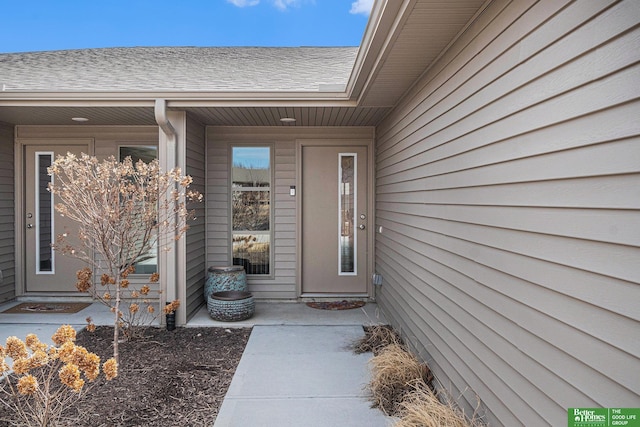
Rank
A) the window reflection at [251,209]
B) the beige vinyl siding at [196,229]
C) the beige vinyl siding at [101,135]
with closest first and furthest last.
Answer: the beige vinyl siding at [196,229] → the beige vinyl siding at [101,135] → the window reflection at [251,209]

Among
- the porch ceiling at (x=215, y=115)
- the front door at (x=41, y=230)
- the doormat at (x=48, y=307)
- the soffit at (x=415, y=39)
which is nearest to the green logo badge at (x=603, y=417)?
the soffit at (x=415, y=39)

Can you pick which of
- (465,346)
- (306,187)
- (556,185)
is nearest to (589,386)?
(556,185)

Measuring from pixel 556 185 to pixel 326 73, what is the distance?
12.6 ft

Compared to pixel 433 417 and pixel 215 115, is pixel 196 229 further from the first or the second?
pixel 433 417

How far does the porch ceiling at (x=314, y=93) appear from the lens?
Result: 93.8 inches

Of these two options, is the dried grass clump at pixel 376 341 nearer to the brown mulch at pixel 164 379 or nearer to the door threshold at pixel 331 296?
the brown mulch at pixel 164 379

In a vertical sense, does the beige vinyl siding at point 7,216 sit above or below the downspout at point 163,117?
below

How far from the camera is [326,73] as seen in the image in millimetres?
4941

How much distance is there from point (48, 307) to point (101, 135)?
221cm

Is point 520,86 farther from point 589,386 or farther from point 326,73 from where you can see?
point 326,73

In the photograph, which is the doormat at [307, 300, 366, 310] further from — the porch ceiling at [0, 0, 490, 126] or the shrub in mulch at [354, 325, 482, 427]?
the porch ceiling at [0, 0, 490, 126]

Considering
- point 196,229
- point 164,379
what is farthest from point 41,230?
point 164,379

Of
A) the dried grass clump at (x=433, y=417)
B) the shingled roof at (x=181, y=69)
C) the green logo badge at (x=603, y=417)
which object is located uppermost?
the shingled roof at (x=181, y=69)

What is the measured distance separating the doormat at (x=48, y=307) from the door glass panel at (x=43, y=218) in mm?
468
